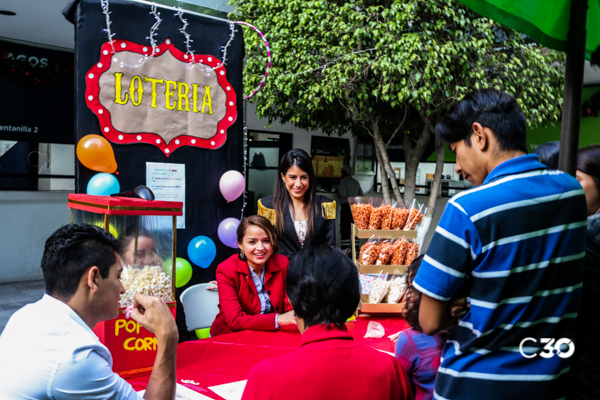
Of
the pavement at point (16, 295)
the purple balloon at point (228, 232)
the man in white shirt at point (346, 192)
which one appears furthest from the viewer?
the man in white shirt at point (346, 192)

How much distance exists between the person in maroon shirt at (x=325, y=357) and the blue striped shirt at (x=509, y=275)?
18 centimetres

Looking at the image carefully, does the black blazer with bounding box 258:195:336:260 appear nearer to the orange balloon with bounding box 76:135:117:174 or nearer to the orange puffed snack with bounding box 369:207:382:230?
the orange puffed snack with bounding box 369:207:382:230

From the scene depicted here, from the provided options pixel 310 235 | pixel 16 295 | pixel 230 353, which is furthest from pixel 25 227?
pixel 230 353

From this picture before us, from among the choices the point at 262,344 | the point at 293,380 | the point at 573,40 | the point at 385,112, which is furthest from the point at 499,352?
the point at 385,112

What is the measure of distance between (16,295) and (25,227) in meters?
1.07

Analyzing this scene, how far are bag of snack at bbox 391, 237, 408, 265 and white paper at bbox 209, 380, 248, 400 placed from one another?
133 centimetres

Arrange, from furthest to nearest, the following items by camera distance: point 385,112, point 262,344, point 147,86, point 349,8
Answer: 1. point 385,112
2. point 349,8
3. point 147,86
4. point 262,344

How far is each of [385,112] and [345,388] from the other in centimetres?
702

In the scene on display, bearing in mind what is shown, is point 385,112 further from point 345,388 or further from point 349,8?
point 345,388

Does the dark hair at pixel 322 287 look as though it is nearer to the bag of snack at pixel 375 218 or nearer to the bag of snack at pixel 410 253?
the bag of snack at pixel 375 218

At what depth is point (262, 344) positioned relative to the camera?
2.26 metres

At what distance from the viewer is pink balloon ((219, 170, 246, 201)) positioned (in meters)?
3.37

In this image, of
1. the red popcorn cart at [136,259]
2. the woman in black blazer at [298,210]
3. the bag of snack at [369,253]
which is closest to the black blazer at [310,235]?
the woman in black blazer at [298,210]

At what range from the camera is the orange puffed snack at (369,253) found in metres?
2.79
